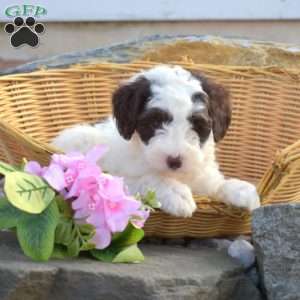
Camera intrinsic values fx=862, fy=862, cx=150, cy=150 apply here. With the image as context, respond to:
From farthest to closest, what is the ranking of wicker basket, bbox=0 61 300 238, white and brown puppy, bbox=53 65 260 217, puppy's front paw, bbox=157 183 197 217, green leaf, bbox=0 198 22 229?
wicker basket, bbox=0 61 300 238 < white and brown puppy, bbox=53 65 260 217 < puppy's front paw, bbox=157 183 197 217 < green leaf, bbox=0 198 22 229

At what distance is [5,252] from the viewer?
3492mm

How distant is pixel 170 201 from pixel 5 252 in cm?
75

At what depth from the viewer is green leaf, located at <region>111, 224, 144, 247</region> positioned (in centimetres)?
355

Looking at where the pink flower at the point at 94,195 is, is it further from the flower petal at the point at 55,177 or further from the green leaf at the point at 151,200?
the green leaf at the point at 151,200

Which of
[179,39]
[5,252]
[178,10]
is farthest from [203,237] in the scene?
[178,10]

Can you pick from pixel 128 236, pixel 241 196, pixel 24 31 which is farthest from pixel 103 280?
pixel 24 31

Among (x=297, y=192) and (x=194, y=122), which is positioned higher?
(x=194, y=122)

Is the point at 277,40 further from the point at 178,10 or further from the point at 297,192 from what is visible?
the point at 297,192

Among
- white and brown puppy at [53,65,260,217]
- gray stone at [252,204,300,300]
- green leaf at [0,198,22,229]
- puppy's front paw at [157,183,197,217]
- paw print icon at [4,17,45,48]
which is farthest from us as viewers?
paw print icon at [4,17,45,48]

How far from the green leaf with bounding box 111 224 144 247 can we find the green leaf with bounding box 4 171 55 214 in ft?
1.17

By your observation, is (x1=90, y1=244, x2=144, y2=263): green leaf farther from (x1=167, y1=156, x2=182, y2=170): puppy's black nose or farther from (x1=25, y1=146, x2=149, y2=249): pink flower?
(x1=167, y1=156, x2=182, y2=170): puppy's black nose

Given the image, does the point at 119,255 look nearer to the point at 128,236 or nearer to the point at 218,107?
the point at 128,236

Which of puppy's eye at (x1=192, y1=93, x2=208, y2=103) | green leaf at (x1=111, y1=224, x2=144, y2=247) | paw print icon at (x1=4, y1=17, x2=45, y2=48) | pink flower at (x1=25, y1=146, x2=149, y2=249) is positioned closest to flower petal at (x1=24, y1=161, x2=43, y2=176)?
pink flower at (x1=25, y1=146, x2=149, y2=249)

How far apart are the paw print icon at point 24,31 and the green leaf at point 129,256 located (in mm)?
4205
